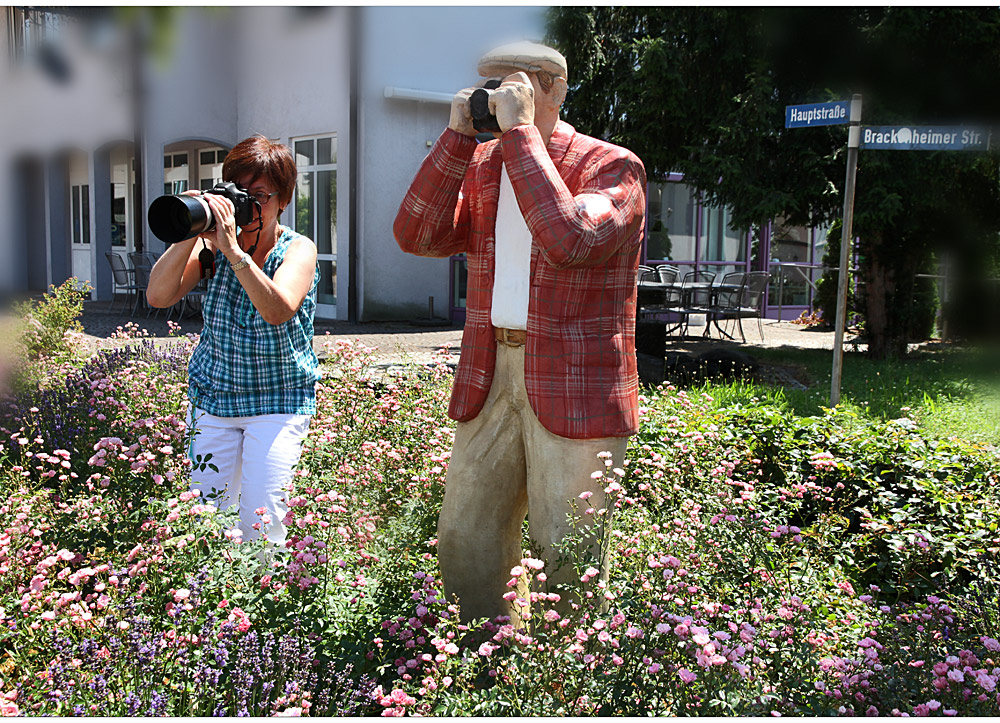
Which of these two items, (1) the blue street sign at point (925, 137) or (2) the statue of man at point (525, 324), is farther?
(1) the blue street sign at point (925, 137)

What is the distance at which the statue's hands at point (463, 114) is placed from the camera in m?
2.39

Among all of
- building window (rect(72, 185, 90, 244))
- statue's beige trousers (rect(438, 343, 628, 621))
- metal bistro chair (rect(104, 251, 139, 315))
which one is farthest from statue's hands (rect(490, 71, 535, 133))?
building window (rect(72, 185, 90, 244))

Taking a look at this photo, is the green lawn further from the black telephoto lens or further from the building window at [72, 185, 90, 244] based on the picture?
the building window at [72, 185, 90, 244]

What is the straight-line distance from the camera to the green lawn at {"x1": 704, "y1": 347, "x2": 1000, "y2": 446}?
5965mm

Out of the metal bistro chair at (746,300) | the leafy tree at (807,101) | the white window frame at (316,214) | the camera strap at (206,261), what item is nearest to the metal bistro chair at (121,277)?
the white window frame at (316,214)

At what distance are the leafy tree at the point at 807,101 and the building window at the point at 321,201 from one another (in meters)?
5.42

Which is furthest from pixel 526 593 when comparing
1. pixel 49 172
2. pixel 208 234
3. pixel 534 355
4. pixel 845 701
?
pixel 49 172

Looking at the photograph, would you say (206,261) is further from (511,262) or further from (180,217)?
(511,262)

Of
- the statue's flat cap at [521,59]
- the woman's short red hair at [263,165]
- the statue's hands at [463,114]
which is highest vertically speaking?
the statue's flat cap at [521,59]

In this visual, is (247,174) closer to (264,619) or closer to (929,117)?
(264,619)

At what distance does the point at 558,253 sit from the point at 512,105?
0.41 metres

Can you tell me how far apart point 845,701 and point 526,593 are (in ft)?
3.06

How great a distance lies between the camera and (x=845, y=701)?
7.32 ft

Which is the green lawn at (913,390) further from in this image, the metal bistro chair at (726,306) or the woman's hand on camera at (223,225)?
the woman's hand on camera at (223,225)
